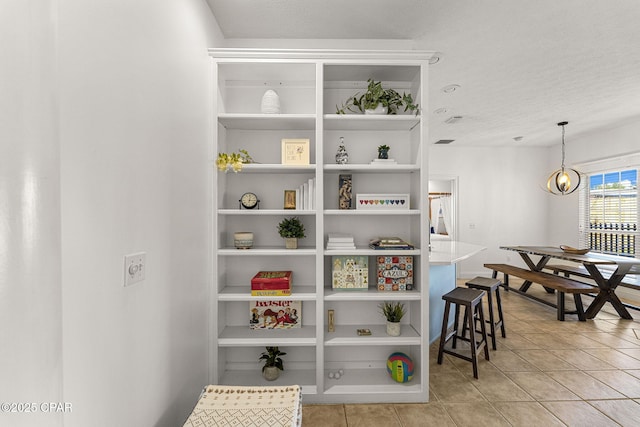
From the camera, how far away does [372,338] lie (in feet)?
7.00

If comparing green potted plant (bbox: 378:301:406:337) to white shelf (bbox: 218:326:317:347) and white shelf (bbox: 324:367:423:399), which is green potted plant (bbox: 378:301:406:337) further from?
white shelf (bbox: 218:326:317:347)

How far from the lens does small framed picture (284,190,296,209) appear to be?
7.25 ft

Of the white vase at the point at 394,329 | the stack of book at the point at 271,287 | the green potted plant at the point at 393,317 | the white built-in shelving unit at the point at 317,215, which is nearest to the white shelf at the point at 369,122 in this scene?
the white built-in shelving unit at the point at 317,215

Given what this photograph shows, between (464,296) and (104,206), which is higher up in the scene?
(104,206)

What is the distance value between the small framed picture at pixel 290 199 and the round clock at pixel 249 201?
22 cm

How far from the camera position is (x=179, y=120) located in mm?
1632

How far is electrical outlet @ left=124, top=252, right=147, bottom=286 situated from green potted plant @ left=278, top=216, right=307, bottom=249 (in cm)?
101

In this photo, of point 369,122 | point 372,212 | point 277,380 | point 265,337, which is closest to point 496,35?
point 369,122

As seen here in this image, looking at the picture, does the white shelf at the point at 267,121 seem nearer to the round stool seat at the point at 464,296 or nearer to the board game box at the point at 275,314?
the board game box at the point at 275,314

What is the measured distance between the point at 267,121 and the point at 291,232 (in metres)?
0.80

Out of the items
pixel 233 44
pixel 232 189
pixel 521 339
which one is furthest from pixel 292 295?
pixel 521 339

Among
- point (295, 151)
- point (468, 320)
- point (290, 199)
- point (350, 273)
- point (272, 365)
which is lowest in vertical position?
point (272, 365)

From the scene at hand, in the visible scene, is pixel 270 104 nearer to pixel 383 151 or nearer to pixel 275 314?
pixel 383 151

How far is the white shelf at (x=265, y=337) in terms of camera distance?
2.07 metres
